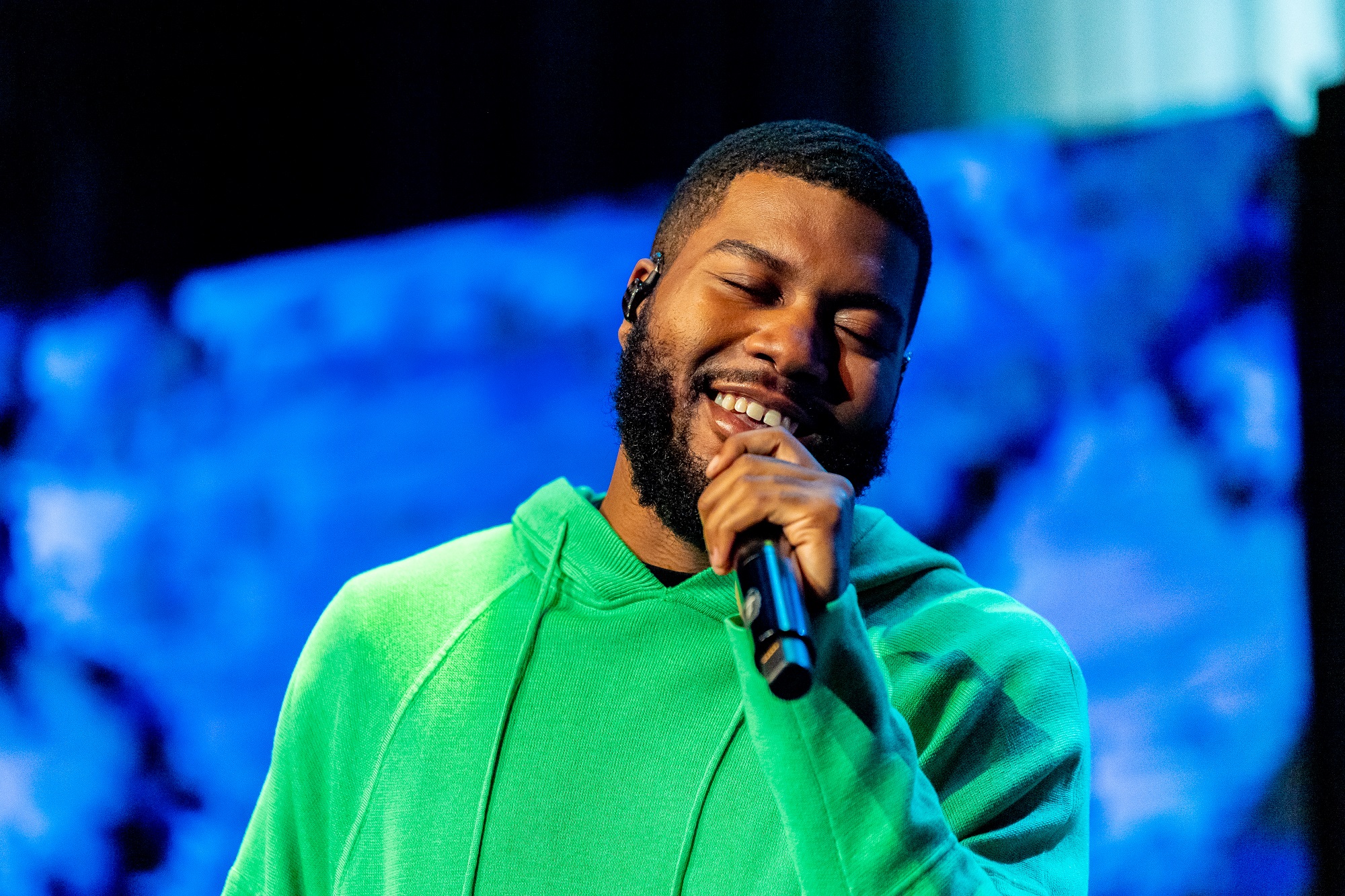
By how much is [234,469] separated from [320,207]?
0.49 m

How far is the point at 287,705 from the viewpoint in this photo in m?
1.32

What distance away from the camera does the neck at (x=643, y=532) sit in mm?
1271

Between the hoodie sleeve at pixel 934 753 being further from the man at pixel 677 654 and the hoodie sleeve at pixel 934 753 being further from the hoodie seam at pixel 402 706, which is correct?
the hoodie seam at pixel 402 706

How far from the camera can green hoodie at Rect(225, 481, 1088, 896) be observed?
1.02m

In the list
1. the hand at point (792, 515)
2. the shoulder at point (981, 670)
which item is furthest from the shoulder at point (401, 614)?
the hand at point (792, 515)

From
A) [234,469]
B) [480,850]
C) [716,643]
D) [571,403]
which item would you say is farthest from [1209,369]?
[234,469]

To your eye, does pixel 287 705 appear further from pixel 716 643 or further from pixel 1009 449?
pixel 1009 449

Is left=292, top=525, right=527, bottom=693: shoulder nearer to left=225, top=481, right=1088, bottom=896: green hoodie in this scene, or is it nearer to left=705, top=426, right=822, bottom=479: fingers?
left=225, top=481, right=1088, bottom=896: green hoodie

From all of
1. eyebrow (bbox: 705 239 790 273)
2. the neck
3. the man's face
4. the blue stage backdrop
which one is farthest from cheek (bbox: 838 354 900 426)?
the blue stage backdrop

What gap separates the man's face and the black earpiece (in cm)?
9

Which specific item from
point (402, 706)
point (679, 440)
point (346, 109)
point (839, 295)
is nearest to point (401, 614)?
point (402, 706)

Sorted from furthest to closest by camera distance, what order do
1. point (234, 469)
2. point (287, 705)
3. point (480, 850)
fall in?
point (234, 469) < point (287, 705) < point (480, 850)

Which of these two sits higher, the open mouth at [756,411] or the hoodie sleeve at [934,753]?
the open mouth at [756,411]

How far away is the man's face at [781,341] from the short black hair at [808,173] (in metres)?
0.02
